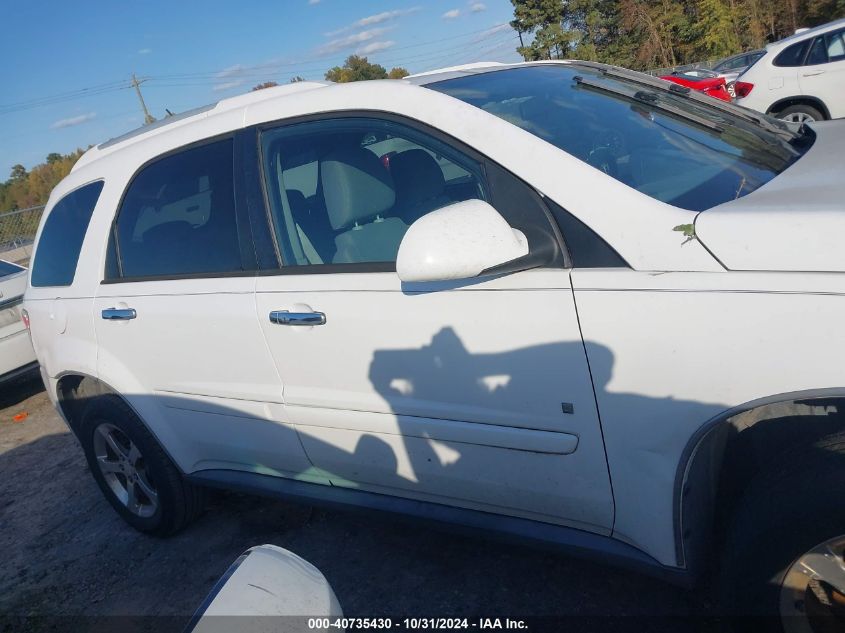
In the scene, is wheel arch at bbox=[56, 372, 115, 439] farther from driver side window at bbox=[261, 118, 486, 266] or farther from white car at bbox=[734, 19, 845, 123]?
white car at bbox=[734, 19, 845, 123]

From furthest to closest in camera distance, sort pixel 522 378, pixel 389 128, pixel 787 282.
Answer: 1. pixel 389 128
2. pixel 522 378
3. pixel 787 282

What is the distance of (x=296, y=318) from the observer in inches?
99.1

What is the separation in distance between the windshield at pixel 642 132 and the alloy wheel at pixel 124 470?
240cm

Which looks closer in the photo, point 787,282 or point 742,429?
point 787,282

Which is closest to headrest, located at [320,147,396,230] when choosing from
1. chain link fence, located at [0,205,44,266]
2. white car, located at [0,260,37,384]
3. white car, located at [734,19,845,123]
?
white car, located at [0,260,37,384]

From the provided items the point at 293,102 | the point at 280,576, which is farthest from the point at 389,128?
the point at 280,576

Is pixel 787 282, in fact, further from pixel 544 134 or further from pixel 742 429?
pixel 544 134

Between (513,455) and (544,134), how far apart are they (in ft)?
3.30

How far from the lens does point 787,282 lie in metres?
1.65

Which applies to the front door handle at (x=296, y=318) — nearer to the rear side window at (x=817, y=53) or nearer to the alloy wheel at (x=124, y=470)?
the alloy wheel at (x=124, y=470)

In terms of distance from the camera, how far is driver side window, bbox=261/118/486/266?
8.07ft

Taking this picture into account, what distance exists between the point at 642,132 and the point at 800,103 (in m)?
8.71

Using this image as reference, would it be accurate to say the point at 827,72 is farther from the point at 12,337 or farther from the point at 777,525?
the point at 12,337

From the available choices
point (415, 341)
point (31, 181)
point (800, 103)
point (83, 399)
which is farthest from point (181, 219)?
point (31, 181)
